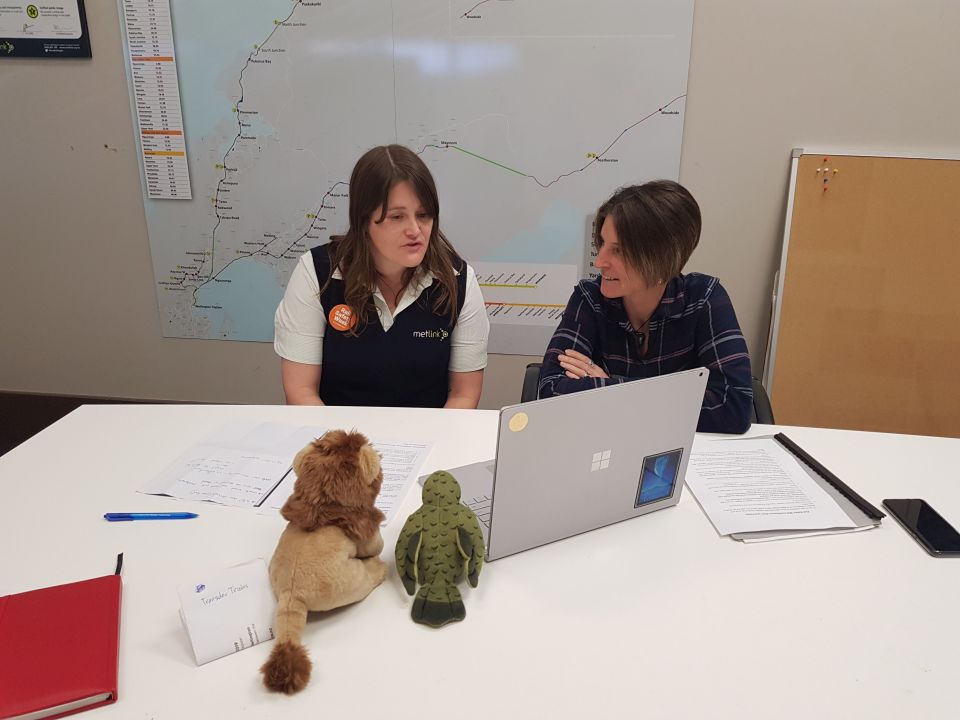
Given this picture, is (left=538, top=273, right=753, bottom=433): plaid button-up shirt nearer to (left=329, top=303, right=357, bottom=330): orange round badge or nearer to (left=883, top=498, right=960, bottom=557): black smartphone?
(left=883, top=498, right=960, bottom=557): black smartphone

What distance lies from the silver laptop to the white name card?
1.06 ft

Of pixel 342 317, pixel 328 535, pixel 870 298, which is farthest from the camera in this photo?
pixel 870 298

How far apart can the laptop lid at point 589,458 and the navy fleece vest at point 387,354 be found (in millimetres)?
836

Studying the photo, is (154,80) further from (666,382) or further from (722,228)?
(666,382)

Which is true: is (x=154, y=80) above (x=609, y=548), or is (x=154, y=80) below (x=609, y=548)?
above

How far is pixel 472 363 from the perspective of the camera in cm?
178

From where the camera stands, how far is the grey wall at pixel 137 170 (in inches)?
85.7

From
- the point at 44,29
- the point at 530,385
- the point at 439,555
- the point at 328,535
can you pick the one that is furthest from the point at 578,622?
the point at 44,29

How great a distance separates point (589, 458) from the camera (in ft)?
3.10

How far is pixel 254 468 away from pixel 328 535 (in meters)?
0.43

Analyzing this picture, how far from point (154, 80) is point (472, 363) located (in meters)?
1.89

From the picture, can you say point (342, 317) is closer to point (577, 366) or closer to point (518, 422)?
point (577, 366)

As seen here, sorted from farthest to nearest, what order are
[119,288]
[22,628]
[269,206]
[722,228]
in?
[119,288] → [269,206] → [722,228] → [22,628]

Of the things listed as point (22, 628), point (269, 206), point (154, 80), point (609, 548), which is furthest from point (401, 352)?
point (154, 80)
